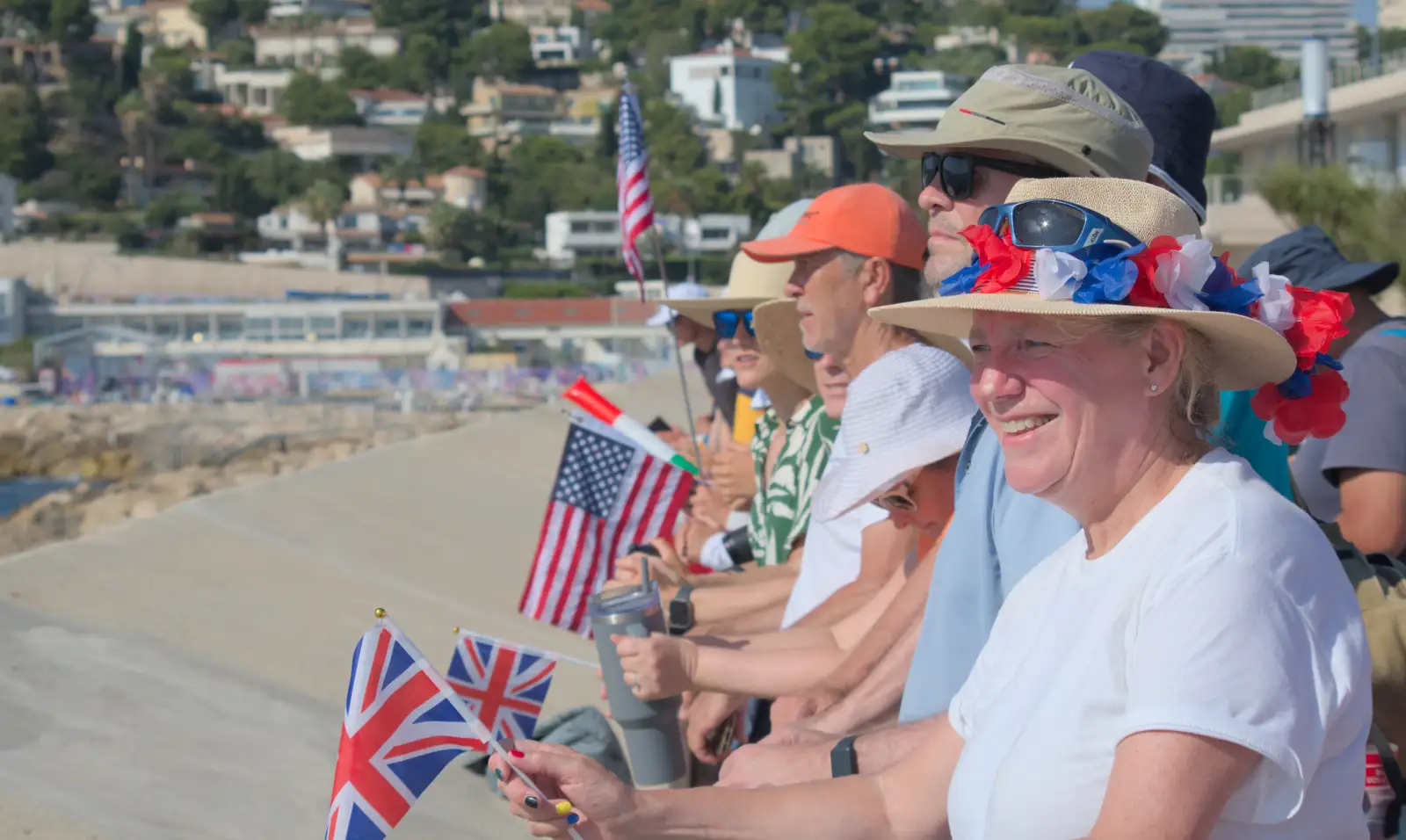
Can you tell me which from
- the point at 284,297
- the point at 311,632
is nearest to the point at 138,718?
the point at 311,632

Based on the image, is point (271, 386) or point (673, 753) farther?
point (271, 386)

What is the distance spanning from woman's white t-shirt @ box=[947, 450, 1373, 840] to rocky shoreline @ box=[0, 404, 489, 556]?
1468 centimetres

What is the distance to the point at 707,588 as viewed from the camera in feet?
13.2

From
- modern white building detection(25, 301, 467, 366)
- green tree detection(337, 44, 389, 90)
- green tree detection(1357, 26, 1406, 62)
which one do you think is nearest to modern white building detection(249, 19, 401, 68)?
green tree detection(337, 44, 389, 90)

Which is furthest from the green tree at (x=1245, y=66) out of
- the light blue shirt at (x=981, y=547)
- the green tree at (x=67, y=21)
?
the light blue shirt at (x=981, y=547)

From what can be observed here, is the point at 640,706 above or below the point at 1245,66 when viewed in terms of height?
above

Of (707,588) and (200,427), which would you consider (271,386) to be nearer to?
(200,427)

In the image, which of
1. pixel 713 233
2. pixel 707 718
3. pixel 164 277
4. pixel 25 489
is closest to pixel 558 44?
pixel 713 233

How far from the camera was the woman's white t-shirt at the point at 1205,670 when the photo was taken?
156 centimetres

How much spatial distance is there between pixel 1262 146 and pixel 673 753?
30.9m

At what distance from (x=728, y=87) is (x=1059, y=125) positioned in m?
133

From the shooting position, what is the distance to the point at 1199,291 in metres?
1.77

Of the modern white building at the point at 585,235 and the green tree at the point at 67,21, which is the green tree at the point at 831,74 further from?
the green tree at the point at 67,21

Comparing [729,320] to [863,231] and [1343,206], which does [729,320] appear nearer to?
[863,231]
